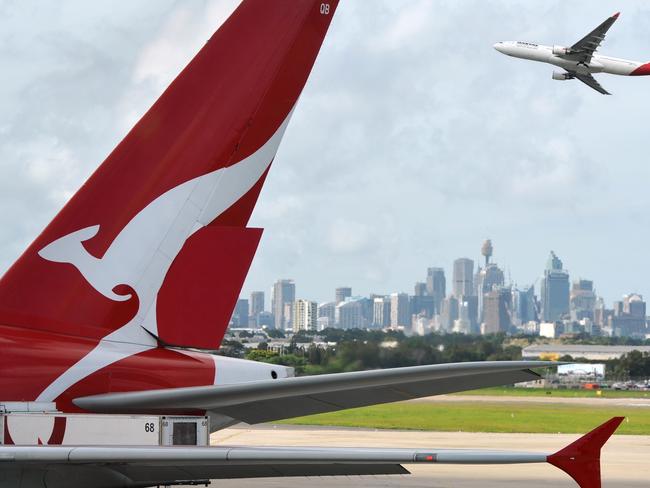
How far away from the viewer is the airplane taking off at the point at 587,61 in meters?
90.4

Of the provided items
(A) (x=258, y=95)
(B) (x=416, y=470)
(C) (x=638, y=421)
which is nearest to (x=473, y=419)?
(C) (x=638, y=421)

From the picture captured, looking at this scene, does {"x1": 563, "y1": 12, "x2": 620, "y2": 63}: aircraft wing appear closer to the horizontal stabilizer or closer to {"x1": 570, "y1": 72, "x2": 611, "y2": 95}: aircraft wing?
{"x1": 570, "y1": 72, "x2": 611, "y2": 95}: aircraft wing

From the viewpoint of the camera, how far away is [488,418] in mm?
71062

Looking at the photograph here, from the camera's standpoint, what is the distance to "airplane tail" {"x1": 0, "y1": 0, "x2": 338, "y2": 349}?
12.8m

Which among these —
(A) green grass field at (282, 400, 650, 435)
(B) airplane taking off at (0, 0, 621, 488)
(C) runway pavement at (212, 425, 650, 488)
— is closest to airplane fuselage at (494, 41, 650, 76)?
(A) green grass field at (282, 400, 650, 435)

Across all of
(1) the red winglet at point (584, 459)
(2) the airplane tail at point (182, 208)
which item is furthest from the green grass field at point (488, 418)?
(1) the red winglet at point (584, 459)

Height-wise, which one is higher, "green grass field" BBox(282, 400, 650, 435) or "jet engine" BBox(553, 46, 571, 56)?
"jet engine" BBox(553, 46, 571, 56)

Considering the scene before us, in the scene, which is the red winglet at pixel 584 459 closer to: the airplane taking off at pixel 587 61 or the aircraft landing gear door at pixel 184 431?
the aircraft landing gear door at pixel 184 431

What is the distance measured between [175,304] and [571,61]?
8510 cm

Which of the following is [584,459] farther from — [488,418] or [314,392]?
[488,418]

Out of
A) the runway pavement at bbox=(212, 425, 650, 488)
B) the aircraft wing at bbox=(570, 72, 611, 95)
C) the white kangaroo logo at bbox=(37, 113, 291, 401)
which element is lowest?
the runway pavement at bbox=(212, 425, 650, 488)

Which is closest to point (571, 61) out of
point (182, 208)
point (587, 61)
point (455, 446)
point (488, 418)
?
point (587, 61)

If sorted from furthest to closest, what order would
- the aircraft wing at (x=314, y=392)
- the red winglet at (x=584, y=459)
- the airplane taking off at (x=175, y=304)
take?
the airplane taking off at (x=175, y=304) < the aircraft wing at (x=314, y=392) < the red winglet at (x=584, y=459)

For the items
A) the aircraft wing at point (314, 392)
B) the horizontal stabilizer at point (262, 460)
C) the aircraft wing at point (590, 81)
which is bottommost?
the horizontal stabilizer at point (262, 460)
